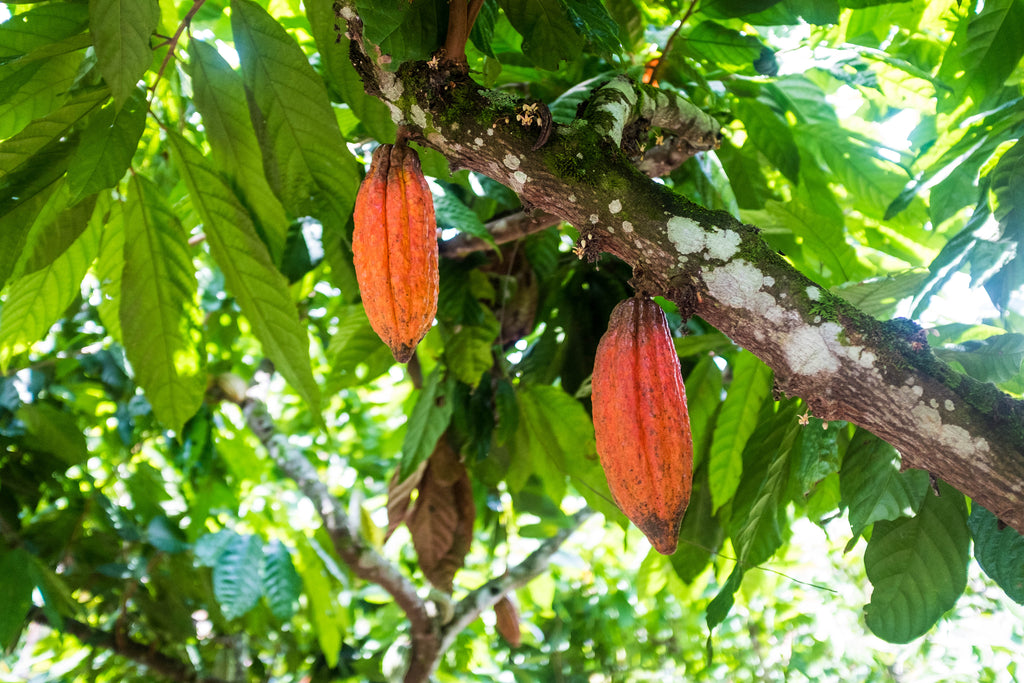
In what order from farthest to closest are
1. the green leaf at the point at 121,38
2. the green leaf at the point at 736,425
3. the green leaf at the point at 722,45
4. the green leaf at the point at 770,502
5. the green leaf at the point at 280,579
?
the green leaf at the point at 280,579, the green leaf at the point at 722,45, the green leaf at the point at 736,425, the green leaf at the point at 770,502, the green leaf at the point at 121,38

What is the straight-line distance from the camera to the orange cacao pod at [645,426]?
33.6 inches

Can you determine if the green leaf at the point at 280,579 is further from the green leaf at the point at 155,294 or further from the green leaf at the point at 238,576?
the green leaf at the point at 155,294

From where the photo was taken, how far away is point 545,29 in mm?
1048

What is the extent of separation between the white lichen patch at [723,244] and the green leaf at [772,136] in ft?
3.24

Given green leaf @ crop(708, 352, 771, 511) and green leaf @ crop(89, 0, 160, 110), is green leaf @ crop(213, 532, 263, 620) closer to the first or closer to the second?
green leaf @ crop(708, 352, 771, 511)

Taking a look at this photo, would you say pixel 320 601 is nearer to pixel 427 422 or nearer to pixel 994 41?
pixel 427 422

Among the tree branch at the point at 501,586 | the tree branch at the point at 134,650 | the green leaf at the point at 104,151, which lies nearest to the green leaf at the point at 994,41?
the green leaf at the point at 104,151

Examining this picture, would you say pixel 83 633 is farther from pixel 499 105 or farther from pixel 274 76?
pixel 499 105

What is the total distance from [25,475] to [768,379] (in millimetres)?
2274

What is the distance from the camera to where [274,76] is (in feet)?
3.96

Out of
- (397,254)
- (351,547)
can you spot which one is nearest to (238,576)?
(351,547)

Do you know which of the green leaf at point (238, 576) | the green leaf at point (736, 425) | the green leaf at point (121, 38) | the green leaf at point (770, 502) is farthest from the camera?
the green leaf at point (238, 576)

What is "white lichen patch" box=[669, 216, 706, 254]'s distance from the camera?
0.88 meters

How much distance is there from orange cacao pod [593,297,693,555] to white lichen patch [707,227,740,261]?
101 millimetres
